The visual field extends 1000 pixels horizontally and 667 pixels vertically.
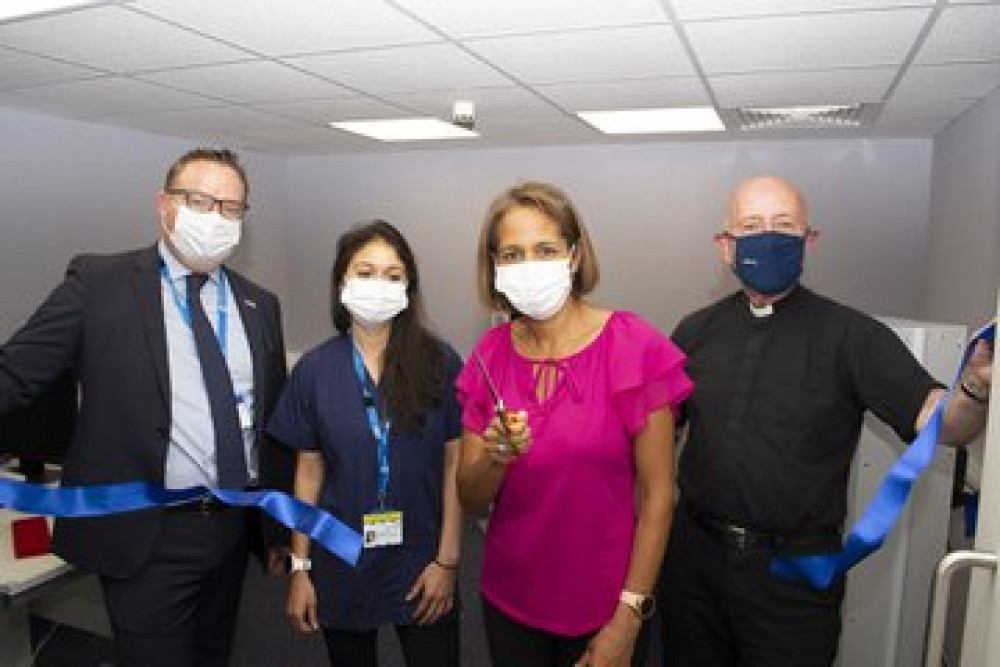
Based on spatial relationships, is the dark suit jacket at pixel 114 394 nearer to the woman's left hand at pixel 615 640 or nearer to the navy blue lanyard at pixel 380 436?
the navy blue lanyard at pixel 380 436

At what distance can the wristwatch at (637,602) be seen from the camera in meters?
1.42

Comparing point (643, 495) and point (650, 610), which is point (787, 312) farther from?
point (650, 610)

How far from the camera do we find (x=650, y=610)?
144cm

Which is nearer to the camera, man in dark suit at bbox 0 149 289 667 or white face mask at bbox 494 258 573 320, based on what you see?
white face mask at bbox 494 258 573 320

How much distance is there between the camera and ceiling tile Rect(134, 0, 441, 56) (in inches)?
80.8

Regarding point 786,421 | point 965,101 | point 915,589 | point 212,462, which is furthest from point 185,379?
point 965,101

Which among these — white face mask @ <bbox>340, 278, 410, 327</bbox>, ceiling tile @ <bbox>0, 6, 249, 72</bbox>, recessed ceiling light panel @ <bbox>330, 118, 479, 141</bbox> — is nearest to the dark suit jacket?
white face mask @ <bbox>340, 278, 410, 327</bbox>

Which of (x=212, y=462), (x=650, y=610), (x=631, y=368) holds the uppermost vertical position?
(x=631, y=368)

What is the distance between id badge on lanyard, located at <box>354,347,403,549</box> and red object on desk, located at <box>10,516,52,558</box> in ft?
3.97

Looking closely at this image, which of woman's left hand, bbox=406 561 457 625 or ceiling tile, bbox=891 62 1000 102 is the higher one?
ceiling tile, bbox=891 62 1000 102

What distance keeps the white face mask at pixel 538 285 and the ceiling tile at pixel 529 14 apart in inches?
38.0

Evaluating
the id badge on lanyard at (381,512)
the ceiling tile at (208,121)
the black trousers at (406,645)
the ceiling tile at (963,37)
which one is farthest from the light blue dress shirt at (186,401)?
the ceiling tile at (963,37)

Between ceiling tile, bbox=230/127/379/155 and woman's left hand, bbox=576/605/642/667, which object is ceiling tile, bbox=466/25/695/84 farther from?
ceiling tile, bbox=230/127/379/155

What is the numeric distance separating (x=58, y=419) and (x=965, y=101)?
4.29m
